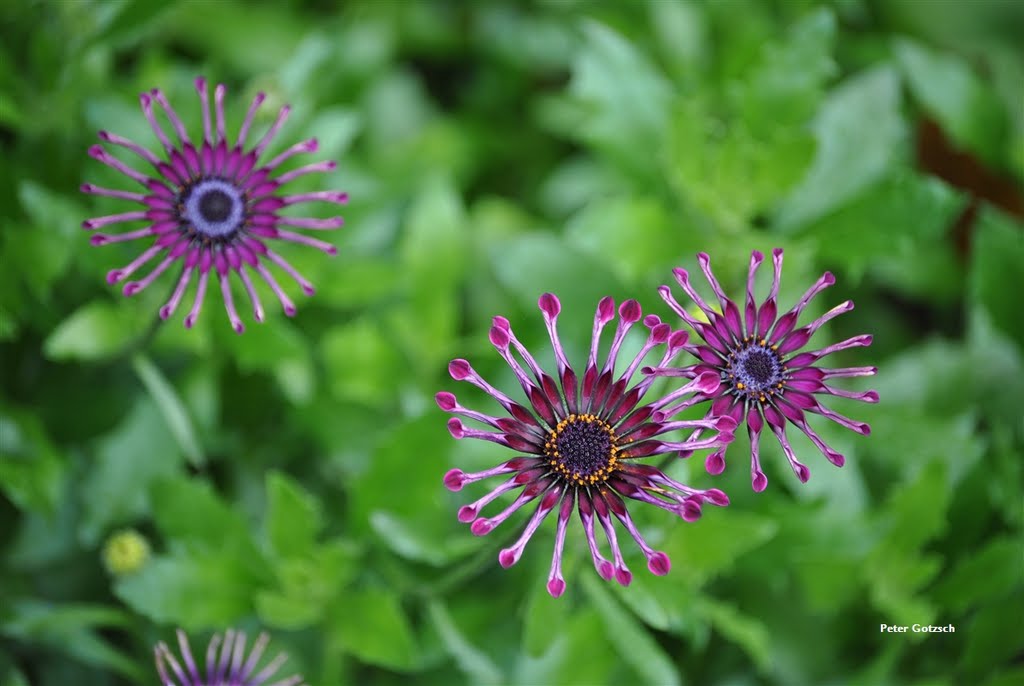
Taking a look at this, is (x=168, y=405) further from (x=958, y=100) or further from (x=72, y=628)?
(x=958, y=100)

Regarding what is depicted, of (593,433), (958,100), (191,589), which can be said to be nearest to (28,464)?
(191,589)

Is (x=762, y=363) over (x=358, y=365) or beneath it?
beneath

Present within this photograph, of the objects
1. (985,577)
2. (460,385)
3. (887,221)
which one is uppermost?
(887,221)

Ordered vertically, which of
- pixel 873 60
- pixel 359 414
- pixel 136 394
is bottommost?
pixel 136 394

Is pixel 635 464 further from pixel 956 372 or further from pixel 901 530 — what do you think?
pixel 956 372

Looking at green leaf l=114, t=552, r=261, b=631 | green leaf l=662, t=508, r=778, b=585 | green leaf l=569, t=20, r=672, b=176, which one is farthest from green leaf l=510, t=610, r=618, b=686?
green leaf l=569, t=20, r=672, b=176

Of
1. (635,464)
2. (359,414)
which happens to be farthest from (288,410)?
(635,464)

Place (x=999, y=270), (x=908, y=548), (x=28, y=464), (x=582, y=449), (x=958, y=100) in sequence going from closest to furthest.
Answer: (x=582, y=449), (x=28, y=464), (x=908, y=548), (x=999, y=270), (x=958, y=100)
